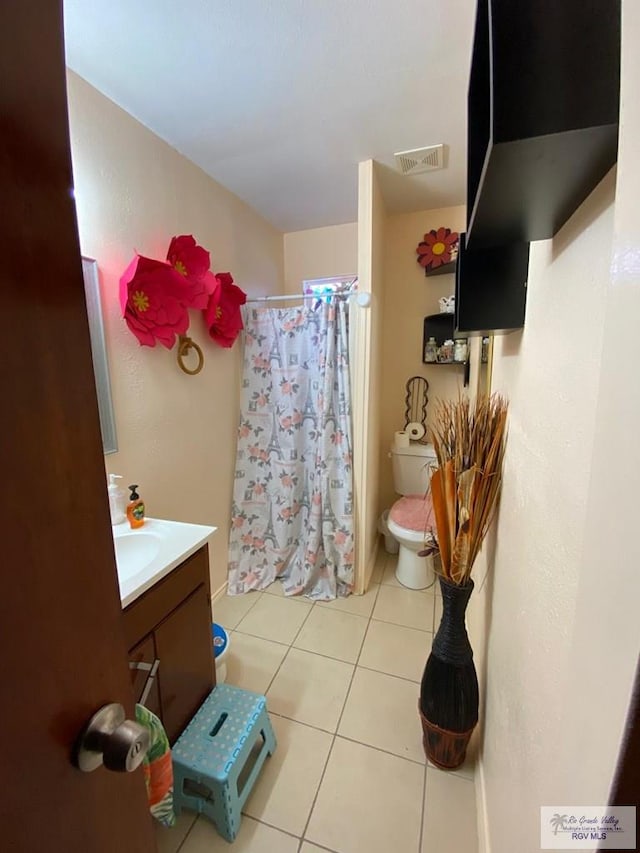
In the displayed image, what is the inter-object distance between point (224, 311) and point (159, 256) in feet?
1.32

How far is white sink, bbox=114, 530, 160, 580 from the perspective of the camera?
121cm

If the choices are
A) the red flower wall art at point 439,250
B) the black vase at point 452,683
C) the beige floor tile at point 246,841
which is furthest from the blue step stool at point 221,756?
the red flower wall art at point 439,250

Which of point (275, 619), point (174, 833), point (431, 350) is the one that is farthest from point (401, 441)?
point (174, 833)

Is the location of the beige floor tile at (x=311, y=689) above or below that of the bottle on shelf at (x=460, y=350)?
below

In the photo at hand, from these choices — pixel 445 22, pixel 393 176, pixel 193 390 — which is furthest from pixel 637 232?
pixel 393 176

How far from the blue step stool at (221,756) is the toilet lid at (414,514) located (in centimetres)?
115

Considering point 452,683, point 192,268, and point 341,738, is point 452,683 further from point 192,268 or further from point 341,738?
point 192,268

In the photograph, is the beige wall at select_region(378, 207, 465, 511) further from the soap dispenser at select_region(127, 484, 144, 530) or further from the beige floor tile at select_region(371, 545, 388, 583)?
the soap dispenser at select_region(127, 484, 144, 530)

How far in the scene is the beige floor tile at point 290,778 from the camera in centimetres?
112

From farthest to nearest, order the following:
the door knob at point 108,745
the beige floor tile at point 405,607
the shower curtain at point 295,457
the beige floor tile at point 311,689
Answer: the shower curtain at point 295,457, the beige floor tile at point 405,607, the beige floor tile at point 311,689, the door knob at point 108,745

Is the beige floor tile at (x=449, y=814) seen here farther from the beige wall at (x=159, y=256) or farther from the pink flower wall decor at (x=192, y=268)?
the pink flower wall decor at (x=192, y=268)

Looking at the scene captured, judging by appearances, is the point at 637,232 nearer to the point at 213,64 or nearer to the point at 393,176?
the point at 213,64

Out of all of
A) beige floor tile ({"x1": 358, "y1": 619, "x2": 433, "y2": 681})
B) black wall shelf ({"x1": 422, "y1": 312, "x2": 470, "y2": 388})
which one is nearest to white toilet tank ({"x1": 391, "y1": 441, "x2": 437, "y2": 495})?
black wall shelf ({"x1": 422, "y1": 312, "x2": 470, "y2": 388})

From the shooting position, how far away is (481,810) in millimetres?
1072
